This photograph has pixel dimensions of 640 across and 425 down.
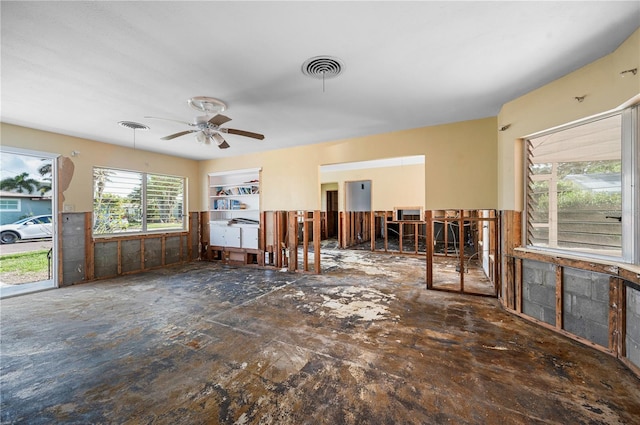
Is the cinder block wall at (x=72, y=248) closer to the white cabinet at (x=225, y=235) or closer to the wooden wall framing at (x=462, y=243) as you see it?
the white cabinet at (x=225, y=235)

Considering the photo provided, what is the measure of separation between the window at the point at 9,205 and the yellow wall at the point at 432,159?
507 centimetres

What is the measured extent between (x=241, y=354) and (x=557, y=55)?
12.9 feet

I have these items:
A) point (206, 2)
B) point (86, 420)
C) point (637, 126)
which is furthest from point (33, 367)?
point (637, 126)

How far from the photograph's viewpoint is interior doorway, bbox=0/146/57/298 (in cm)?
428

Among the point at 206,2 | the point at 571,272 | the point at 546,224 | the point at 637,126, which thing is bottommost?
the point at 571,272

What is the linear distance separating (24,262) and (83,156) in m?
3.25

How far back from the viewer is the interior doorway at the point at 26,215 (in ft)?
14.0

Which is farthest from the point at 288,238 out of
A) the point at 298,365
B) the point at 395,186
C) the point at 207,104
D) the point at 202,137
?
the point at 395,186

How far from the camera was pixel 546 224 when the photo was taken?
297 cm

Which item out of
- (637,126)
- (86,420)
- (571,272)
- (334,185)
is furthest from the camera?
(334,185)

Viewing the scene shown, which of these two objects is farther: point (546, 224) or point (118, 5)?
point (546, 224)

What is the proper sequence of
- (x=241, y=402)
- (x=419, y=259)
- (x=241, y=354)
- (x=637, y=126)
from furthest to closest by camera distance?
(x=419, y=259) → (x=241, y=354) → (x=637, y=126) → (x=241, y=402)

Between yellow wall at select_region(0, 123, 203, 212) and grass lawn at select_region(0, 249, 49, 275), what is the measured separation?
2138 mm

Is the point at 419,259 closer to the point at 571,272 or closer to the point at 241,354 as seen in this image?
the point at 571,272
